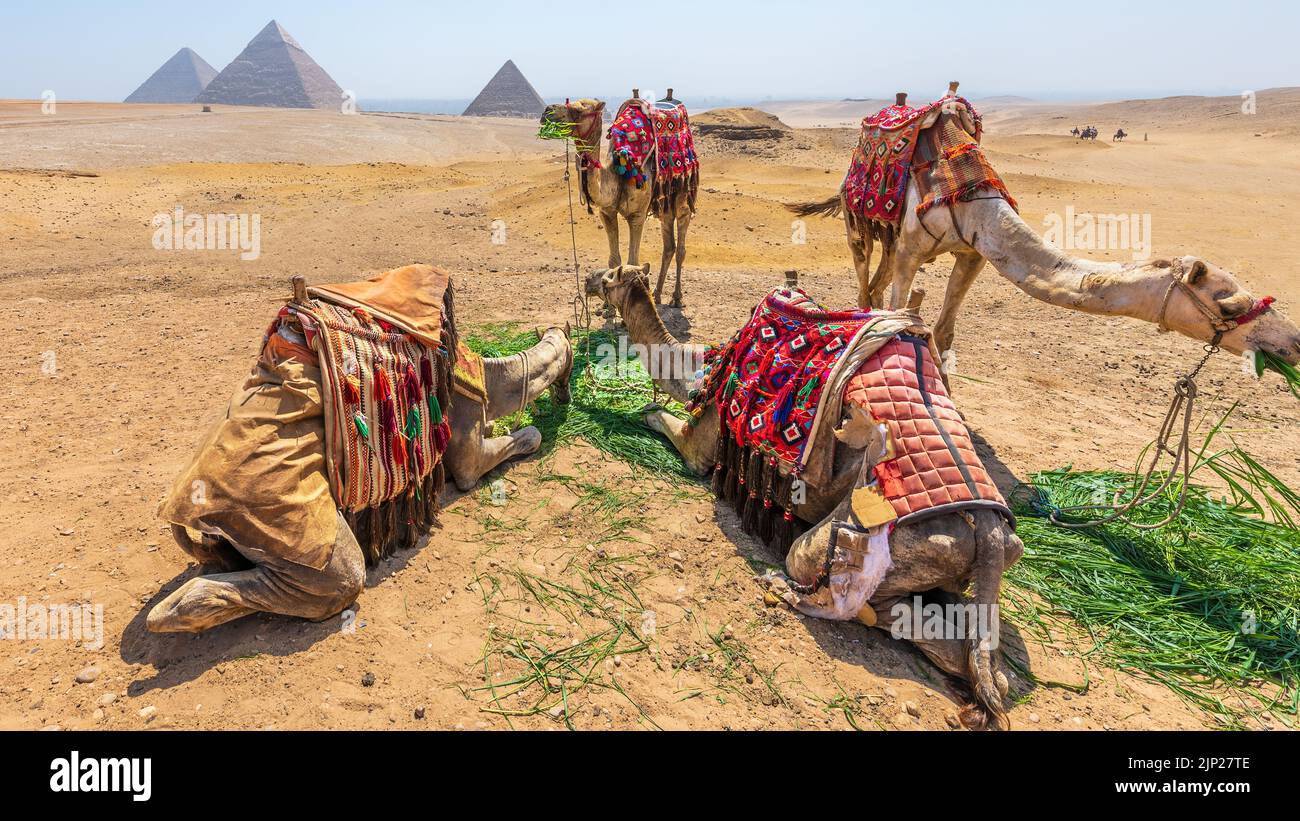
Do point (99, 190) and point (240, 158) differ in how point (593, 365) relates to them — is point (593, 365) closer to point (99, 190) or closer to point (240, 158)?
point (99, 190)

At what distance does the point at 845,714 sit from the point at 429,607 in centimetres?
231

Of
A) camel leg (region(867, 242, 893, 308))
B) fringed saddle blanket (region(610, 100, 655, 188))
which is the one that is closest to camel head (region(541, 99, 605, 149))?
fringed saddle blanket (region(610, 100, 655, 188))

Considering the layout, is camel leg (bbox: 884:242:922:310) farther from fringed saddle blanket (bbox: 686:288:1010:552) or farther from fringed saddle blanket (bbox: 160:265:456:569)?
fringed saddle blanket (bbox: 160:265:456:569)

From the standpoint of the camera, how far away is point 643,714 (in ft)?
11.1

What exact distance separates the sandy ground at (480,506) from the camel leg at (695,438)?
0.79 ft

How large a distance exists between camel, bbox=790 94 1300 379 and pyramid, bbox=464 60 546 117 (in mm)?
94181

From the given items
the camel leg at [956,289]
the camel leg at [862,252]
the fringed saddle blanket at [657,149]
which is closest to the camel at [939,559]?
the camel leg at [956,289]

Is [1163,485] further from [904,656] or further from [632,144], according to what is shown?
[632,144]

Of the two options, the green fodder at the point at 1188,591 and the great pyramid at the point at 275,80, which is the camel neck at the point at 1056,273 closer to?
the green fodder at the point at 1188,591

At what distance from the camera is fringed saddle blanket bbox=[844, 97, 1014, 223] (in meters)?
5.57

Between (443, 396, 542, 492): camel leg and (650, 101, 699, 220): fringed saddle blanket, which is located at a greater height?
(650, 101, 699, 220): fringed saddle blanket

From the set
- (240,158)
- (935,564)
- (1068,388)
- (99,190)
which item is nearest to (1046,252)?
(935,564)

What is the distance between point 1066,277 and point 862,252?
3.31 meters

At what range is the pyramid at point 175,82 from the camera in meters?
179
